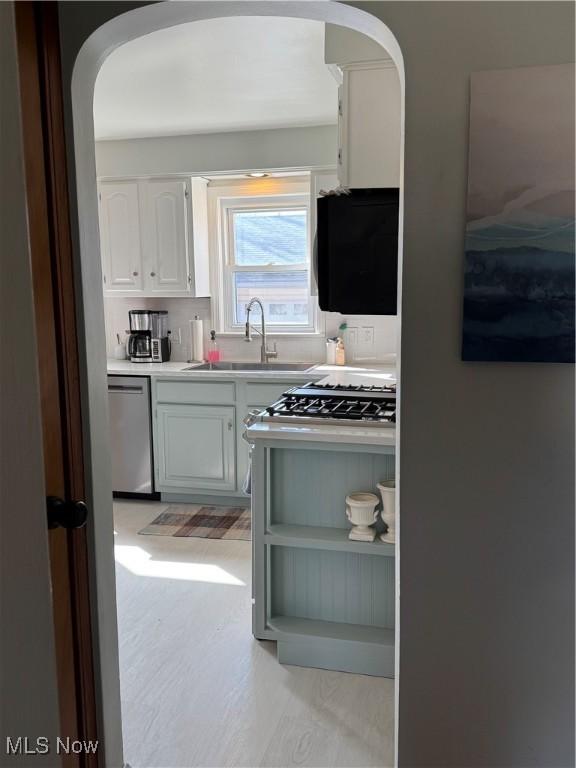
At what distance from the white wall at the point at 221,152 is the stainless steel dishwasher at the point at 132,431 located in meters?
1.51

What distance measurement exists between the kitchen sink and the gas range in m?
1.20

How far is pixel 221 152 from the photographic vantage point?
4.29 m

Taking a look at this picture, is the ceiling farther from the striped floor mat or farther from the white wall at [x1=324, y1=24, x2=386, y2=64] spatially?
the striped floor mat

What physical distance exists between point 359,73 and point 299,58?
92 cm

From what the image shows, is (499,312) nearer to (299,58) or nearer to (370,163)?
(370,163)

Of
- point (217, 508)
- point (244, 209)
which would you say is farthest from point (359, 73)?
point (217, 508)

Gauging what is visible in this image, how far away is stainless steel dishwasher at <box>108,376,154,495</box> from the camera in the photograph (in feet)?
14.0

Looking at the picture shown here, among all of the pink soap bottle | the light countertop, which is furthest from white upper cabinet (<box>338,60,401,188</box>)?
the pink soap bottle

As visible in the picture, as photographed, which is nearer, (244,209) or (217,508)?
(217,508)

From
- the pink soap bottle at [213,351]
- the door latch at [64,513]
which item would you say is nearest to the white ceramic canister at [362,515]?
the door latch at [64,513]

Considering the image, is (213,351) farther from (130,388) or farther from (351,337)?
(351,337)

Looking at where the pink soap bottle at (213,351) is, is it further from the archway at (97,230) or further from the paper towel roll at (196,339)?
the archway at (97,230)

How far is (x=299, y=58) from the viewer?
2883 millimetres

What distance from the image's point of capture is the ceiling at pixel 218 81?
2.61 meters
